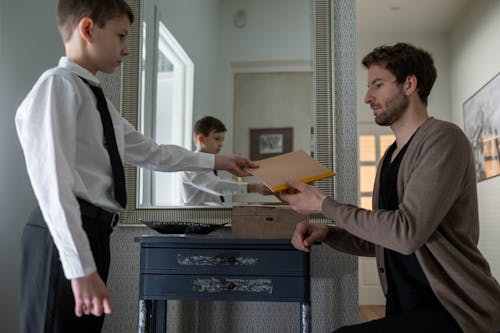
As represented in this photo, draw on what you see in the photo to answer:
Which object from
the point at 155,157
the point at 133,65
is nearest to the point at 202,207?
the point at 155,157

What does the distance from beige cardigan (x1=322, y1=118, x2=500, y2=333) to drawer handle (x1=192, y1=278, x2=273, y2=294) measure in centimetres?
45

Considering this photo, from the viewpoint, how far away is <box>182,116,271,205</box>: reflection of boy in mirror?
2291 millimetres

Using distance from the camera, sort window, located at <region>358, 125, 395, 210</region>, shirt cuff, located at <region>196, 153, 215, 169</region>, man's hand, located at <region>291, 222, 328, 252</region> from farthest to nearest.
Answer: window, located at <region>358, 125, 395, 210</region>, shirt cuff, located at <region>196, 153, 215, 169</region>, man's hand, located at <region>291, 222, 328, 252</region>

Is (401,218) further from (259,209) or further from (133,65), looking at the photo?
(133,65)

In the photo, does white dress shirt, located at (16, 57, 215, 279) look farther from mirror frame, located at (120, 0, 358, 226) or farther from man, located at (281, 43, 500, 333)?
mirror frame, located at (120, 0, 358, 226)

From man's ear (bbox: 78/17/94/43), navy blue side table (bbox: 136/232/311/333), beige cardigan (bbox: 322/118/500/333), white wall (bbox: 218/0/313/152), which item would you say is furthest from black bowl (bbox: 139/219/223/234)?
man's ear (bbox: 78/17/94/43)

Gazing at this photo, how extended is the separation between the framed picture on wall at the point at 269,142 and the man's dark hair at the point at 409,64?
0.71m

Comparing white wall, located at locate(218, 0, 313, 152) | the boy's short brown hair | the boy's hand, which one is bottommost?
the boy's hand

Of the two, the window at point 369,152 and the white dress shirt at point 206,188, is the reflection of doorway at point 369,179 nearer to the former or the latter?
the window at point 369,152

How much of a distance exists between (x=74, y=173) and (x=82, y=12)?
447 mm

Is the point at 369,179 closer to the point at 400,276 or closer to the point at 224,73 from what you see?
the point at 224,73

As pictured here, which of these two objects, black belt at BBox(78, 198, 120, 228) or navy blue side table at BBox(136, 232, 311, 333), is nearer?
black belt at BBox(78, 198, 120, 228)

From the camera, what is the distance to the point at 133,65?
2400 mm

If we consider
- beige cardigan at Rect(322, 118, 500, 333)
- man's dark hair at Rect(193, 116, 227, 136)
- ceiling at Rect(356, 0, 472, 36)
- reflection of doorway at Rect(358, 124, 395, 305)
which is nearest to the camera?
beige cardigan at Rect(322, 118, 500, 333)
